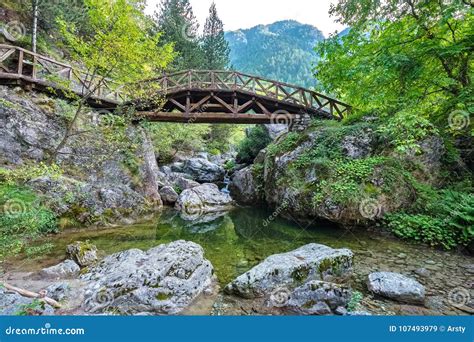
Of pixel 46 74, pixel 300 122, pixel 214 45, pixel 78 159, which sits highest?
pixel 214 45

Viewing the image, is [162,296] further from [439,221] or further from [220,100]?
[220,100]

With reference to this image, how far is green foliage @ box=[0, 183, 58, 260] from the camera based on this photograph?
4613 millimetres

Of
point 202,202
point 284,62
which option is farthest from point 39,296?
point 284,62

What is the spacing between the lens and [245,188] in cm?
1280

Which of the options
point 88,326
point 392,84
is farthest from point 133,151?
point 392,84

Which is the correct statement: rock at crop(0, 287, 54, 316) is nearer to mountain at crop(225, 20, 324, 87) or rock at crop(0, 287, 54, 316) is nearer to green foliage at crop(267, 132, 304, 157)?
green foliage at crop(267, 132, 304, 157)

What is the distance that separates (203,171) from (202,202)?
6096mm

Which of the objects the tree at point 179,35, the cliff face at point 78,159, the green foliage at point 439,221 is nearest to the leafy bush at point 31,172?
the cliff face at point 78,159

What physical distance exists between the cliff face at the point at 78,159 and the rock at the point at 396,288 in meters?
7.53

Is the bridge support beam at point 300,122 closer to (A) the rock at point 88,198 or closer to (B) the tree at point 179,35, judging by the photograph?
(A) the rock at point 88,198

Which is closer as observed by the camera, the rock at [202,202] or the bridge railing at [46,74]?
the bridge railing at [46,74]

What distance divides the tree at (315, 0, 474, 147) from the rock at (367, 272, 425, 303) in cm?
315

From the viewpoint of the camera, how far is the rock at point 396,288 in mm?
3543

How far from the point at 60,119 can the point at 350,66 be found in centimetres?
1002
